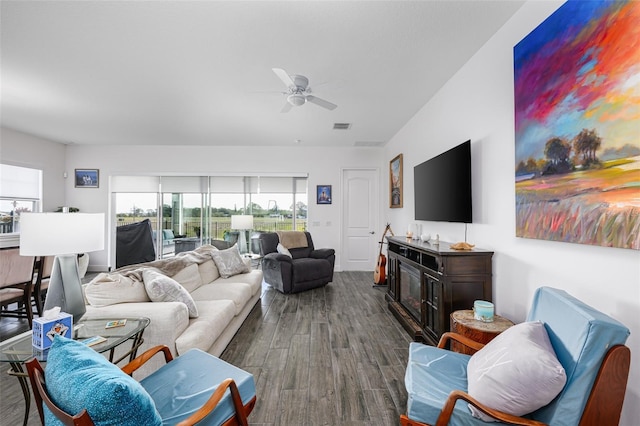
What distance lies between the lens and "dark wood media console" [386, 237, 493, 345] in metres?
2.34

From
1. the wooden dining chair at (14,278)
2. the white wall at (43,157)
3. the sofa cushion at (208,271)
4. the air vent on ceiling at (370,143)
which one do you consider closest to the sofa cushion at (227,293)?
the sofa cushion at (208,271)

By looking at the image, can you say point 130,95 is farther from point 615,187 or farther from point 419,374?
point 615,187

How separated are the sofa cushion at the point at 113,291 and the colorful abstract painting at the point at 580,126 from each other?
3.00 metres

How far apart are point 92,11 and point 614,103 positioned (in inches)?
133

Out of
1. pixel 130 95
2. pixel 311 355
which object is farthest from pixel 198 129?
pixel 311 355

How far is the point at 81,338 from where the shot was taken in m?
1.64

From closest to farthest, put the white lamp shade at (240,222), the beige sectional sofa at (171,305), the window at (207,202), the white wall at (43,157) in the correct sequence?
the beige sectional sofa at (171,305) < the white wall at (43,157) < the white lamp shade at (240,222) < the window at (207,202)

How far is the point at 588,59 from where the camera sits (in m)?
1.51

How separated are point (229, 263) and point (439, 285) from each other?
2726 mm

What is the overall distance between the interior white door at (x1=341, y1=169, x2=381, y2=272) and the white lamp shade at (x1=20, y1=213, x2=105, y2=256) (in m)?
4.91

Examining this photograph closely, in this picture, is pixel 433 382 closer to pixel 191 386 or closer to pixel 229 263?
pixel 191 386

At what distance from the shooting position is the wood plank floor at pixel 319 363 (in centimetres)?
183

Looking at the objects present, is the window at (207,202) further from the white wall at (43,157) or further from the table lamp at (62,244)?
the table lamp at (62,244)

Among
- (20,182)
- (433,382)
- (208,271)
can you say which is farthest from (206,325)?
(20,182)
